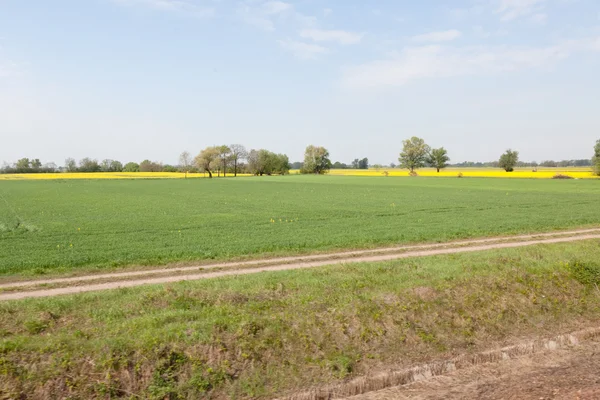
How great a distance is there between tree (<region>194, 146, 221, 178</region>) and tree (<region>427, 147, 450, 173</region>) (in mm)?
78439

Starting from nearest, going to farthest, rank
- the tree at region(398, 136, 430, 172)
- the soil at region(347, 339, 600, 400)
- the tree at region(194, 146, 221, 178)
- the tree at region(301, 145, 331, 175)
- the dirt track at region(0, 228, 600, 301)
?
the soil at region(347, 339, 600, 400) → the dirt track at region(0, 228, 600, 301) → the tree at region(194, 146, 221, 178) → the tree at region(398, 136, 430, 172) → the tree at region(301, 145, 331, 175)

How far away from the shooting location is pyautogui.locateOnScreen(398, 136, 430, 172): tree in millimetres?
163250

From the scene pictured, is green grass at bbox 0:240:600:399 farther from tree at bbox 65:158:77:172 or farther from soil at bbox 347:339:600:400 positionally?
tree at bbox 65:158:77:172

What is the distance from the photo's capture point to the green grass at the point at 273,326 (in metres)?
7.57

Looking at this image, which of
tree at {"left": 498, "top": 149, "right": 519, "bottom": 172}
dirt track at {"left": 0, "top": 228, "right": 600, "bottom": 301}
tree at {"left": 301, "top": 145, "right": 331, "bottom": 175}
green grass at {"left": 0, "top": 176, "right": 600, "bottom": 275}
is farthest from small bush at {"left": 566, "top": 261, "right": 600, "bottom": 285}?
tree at {"left": 301, "top": 145, "right": 331, "bottom": 175}

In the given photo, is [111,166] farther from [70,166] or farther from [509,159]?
[509,159]

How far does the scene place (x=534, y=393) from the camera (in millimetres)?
7219

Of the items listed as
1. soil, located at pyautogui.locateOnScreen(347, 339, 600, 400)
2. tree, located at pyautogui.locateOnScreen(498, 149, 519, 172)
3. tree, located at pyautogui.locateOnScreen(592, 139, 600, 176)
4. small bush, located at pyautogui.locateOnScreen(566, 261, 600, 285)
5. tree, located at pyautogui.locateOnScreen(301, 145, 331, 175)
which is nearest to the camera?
soil, located at pyautogui.locateOnScreen(347, 339, 600, 400)

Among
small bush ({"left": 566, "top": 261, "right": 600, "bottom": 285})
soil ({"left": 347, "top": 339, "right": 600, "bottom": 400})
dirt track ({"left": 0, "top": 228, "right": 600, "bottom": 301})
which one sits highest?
small bush ({"left": 566, "top": 261, "right": 600, "bottom": 285})

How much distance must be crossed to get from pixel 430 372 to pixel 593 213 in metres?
30.7

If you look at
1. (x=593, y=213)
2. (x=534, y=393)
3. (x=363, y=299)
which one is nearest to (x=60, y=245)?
(x=363, y=299)

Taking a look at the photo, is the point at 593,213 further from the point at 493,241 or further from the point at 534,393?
the point at 534,393

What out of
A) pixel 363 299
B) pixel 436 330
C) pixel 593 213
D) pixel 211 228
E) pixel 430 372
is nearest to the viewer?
pixel 430 372

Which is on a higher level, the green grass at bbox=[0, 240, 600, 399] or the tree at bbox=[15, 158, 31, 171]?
the tree at bbox=[15, 158, 31, 171]
